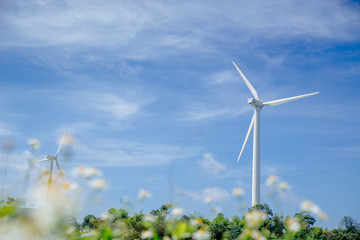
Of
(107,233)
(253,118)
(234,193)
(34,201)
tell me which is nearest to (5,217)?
(34,201)

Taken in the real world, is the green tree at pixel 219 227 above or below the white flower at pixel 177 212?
above

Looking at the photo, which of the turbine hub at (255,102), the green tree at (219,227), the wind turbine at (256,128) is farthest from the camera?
the turbine hub at (255,102)

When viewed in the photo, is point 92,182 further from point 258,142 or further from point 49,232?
point 258,142

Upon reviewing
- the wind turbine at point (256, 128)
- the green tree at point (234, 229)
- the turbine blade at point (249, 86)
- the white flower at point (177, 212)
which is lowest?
the white flower at point (177, 212)

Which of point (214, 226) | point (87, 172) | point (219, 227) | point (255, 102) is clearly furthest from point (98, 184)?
point (255, 102)

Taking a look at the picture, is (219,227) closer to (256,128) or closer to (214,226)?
(214,226)

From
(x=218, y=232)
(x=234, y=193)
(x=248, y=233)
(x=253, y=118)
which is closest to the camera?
(x=248, y=233)

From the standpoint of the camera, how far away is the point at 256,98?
184ft

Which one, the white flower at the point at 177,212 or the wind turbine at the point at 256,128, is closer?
the white flower at the point at 177,212

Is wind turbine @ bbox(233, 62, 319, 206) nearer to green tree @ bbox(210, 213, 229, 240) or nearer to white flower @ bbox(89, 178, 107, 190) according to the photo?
green tree @ bbox(210, 213, 229, 240)

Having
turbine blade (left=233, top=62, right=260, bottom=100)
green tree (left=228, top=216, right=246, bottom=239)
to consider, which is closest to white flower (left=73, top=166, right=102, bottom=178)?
green tree (left=228, top=216, right=246, bottom=239)

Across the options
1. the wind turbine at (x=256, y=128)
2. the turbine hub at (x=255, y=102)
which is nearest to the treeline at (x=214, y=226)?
the wind turbine at (x=256, y=128)

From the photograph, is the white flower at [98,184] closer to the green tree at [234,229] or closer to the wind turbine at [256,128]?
the green tree at [234,229]

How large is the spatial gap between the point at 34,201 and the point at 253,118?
52.5m
